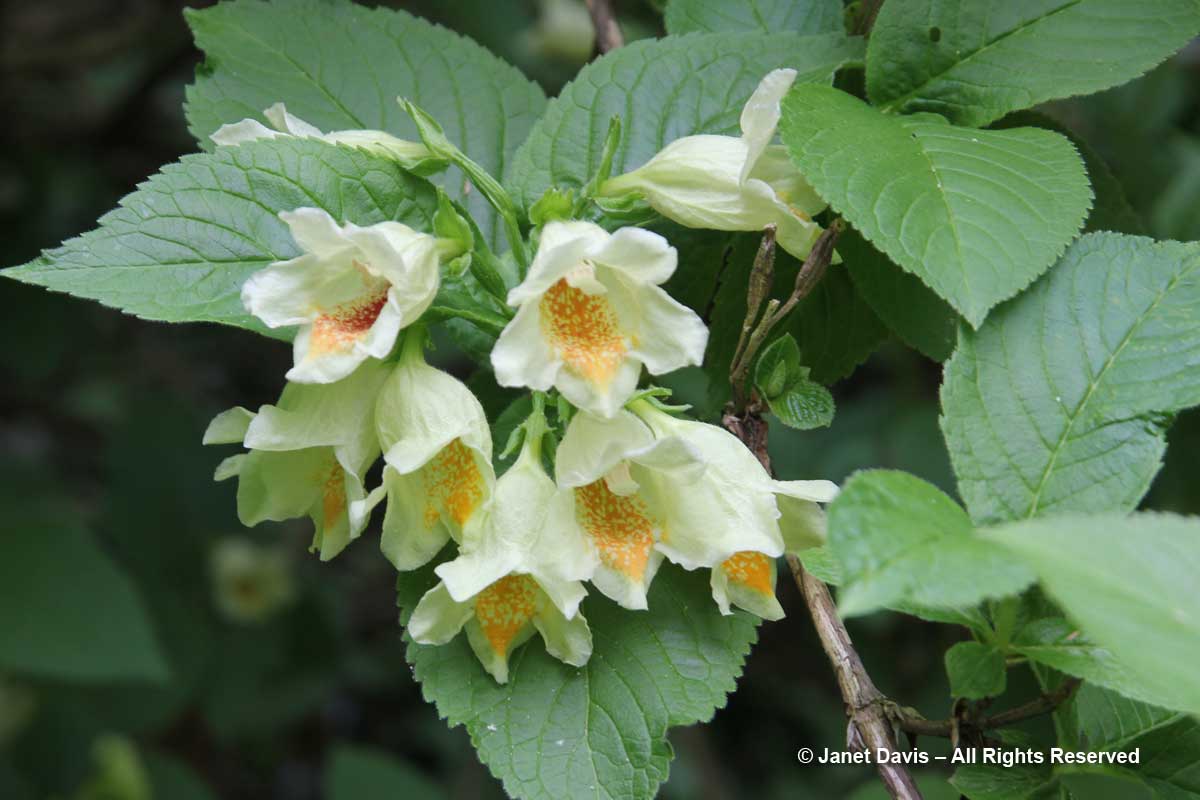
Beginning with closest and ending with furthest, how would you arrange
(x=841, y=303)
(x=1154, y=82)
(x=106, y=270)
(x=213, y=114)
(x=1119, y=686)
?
(x=1119, y=686)
(x=106, y=270)
(x=213, y=114)
(x=841, y=303)
(x=1154, y=82)

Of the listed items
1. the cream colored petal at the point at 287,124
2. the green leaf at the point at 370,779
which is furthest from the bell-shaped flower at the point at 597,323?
the green leaf at the point at 370,779

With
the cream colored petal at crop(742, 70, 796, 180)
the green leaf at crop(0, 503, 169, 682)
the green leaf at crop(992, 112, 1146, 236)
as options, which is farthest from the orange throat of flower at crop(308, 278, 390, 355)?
the green leaf at crop(0, 503, 169, 682)

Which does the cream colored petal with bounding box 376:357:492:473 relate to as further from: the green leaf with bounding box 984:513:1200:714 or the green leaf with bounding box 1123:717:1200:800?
the green leaf with bounding box 1123:717:1200:800

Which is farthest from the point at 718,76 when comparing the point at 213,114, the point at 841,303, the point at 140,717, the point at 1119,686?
the point at 140,717

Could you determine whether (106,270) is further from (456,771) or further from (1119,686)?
(456,771)

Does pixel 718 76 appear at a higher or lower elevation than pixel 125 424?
higher

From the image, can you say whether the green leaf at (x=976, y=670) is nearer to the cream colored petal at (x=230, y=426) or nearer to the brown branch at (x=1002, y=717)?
the brown branch at (x=1002, y=717)

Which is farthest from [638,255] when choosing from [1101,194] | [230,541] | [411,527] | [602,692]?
[230,541]
